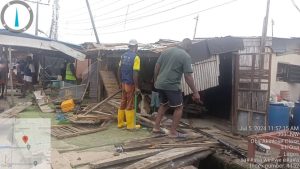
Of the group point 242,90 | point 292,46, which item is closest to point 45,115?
point 242,90

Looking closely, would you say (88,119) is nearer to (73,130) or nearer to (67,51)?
(73,130)

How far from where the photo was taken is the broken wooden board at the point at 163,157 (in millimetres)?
5506

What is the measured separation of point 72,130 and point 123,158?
267 cm

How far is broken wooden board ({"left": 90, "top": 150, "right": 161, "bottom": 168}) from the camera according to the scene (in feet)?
17.7

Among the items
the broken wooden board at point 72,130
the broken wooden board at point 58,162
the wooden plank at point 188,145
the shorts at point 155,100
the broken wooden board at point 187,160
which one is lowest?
the broken wooden board at point 187,160

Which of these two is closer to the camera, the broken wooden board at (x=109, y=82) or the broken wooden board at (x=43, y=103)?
the broken wooden board at (x=43, y=103)

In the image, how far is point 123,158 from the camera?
5746 mm

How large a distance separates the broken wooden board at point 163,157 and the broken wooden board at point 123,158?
172 mm

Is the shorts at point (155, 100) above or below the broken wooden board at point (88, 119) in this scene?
above

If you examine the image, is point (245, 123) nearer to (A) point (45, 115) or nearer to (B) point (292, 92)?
(B) point (292, 92)

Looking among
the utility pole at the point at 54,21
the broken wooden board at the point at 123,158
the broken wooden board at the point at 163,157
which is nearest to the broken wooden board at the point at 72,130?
the broken wooden board at the point at 123,158

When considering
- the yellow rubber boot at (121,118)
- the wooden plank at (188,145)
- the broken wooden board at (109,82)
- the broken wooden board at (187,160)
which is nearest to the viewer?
the broken wooden board at (187,160)

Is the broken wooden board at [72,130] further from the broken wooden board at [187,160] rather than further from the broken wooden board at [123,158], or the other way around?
the broken wooden board at [187,160]

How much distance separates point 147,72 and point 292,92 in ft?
18.2
